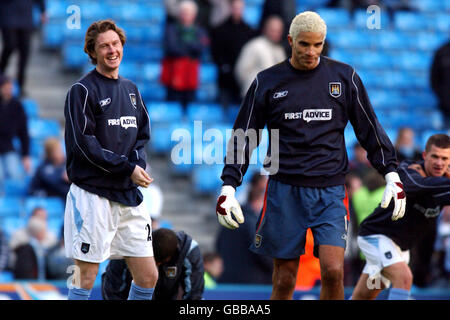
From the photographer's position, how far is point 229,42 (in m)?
12.4

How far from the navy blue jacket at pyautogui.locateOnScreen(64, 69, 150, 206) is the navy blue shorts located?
0.91 meters

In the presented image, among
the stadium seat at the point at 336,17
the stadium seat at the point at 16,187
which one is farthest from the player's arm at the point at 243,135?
the stadium seat at the point at 336,17

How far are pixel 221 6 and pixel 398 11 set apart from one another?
4090 millimetres

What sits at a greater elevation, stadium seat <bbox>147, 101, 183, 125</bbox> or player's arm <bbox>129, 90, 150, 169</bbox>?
stadium seat <bbox>147, 101, 183, 125</bbox>

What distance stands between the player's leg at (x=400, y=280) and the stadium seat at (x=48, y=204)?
478cm

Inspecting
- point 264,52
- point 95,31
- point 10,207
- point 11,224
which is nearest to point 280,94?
point 95,31

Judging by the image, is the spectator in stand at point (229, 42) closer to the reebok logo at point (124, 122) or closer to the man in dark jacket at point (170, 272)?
the man in dark jacket at point (170, 272)

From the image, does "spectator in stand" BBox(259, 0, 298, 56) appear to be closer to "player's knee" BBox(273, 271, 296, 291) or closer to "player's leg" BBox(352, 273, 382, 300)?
"player's leg" BBox(352, 273, 382, 300)

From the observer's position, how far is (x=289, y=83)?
20.8ft

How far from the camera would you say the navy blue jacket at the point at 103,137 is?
6.11 metres

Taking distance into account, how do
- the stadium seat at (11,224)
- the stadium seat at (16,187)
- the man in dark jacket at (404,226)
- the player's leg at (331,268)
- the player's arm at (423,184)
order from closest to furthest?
the player's leg at (331,268) < the player's arm at (423,184) < the man in dark jacket at (404,226) < the stadium seat at (11,224) < the stadium seat at (16,187)

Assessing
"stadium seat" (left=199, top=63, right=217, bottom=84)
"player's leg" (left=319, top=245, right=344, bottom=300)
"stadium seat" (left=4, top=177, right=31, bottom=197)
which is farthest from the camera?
"stadium seat" (left=199, top=63, right=217, bottom=84)

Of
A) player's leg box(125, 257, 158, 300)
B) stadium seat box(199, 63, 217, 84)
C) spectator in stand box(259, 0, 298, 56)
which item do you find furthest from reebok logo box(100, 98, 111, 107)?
stadium seat box(199, 63, 217, 84)

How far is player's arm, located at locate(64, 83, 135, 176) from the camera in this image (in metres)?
6.08
